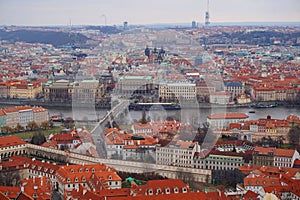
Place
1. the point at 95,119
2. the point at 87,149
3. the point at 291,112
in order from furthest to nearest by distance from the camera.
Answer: the point at 291,112
the point at 95,119
the point at 87,149

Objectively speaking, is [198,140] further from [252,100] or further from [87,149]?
[252,100]

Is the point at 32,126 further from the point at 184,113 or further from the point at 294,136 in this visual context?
the point at 294,136

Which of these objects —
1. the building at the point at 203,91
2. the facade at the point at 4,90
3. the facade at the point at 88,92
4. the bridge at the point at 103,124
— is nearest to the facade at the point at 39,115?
the bridge at the point at 103,124

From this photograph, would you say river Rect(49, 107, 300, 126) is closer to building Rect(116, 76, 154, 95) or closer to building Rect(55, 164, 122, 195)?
building Rect(116, 76, 154, 95)

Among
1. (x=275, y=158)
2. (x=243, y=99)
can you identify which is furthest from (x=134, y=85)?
(x=275, y=158)

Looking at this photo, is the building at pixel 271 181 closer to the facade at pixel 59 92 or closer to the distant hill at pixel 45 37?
the facade at pixel 59 92

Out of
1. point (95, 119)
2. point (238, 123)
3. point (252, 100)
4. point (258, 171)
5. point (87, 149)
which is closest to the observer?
point (258, 171)

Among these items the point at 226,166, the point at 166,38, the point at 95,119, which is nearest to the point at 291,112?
the point at 166,38
